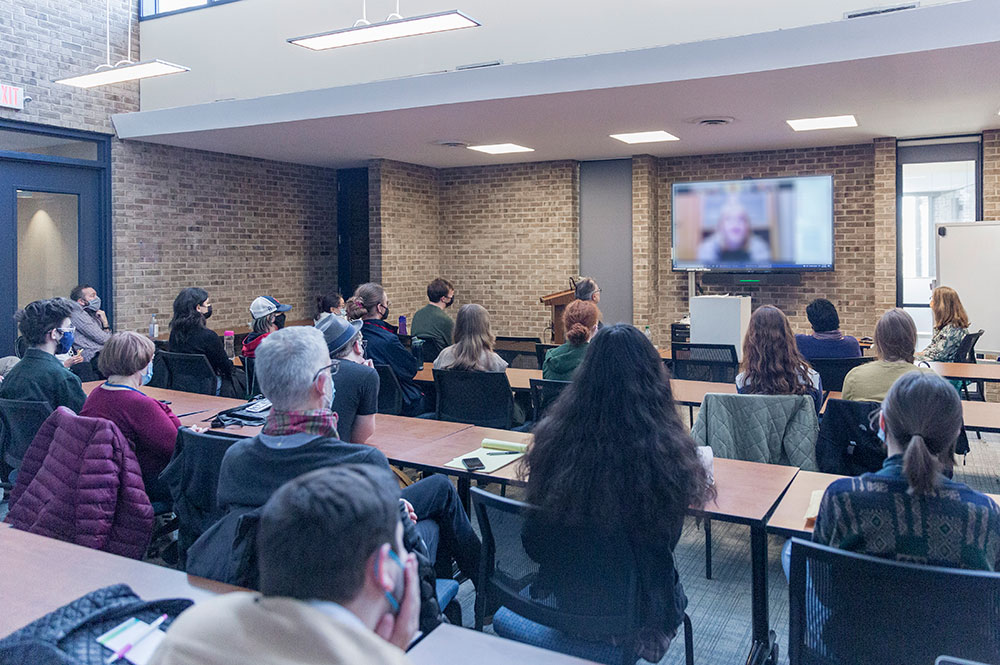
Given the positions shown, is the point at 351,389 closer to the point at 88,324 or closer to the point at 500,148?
the point at 88,324

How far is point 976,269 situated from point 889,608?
7.43 m

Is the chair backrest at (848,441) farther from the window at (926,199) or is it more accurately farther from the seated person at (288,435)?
the window at (926,199)

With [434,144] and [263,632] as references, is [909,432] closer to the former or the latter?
[263,632]

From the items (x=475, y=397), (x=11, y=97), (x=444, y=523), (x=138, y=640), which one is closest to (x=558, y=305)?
(x=475, y=397)

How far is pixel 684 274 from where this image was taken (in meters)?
10.2

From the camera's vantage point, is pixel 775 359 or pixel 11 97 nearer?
pixel 775 359

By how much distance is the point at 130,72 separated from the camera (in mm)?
6617

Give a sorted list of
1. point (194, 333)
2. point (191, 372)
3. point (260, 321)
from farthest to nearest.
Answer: point (260, 321) → point (194, 333) → point (191, 372)

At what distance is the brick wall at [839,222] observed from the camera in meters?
9.09

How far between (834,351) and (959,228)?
13.6 ft

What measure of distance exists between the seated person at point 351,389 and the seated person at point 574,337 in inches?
57.1

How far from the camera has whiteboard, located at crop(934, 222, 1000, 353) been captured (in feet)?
25.9

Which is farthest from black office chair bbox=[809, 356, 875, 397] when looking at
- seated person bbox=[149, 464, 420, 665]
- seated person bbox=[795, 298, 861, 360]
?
seated person bbox=[149, 464, 420, 665]

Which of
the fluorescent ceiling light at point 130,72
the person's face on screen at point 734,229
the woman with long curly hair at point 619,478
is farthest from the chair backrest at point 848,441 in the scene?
the person's face on screen at point 734,229
